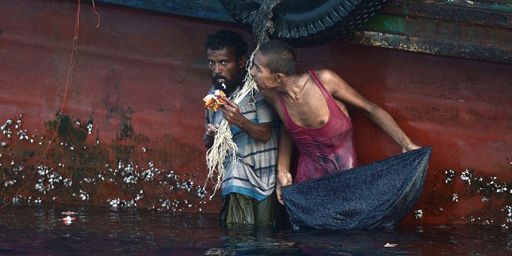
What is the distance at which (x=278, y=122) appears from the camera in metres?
7.95

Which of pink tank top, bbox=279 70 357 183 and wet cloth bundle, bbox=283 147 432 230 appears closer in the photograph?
wet cloth bundle, bbox=283 147 432 230

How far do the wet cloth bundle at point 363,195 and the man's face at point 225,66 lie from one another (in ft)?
2.74

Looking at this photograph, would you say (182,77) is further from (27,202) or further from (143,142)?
(27,202)

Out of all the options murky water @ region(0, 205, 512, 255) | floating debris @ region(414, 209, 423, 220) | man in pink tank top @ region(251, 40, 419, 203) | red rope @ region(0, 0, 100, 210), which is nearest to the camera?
murky water @ region(0, 205, 512, 255)

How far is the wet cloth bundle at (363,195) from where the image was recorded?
7551 mm

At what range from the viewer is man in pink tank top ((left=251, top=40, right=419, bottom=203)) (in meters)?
7.52

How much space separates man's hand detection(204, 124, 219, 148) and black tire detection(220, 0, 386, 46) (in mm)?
712

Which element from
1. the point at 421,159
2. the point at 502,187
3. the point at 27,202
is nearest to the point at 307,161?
the point at 421,159

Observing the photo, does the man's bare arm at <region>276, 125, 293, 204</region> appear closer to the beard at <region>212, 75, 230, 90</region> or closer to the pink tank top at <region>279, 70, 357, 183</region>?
the pink tank top at <region>279, 70, 357, 183</region>

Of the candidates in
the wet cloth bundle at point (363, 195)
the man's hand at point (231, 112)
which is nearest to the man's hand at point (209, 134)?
the man's hand at point (231, 112)

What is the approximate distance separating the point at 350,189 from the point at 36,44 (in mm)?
2577

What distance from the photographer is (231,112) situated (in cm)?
751

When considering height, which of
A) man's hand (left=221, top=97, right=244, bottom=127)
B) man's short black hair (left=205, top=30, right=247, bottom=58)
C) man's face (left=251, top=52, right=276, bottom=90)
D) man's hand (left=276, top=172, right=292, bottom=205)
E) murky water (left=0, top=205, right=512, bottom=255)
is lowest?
murky water (left=0, top=205, right=512, bottom=255)

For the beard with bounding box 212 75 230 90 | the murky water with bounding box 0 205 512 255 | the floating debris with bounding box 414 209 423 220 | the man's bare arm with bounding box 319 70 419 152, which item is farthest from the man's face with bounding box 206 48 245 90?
the floating debris with bounding box 414 209 423 220
